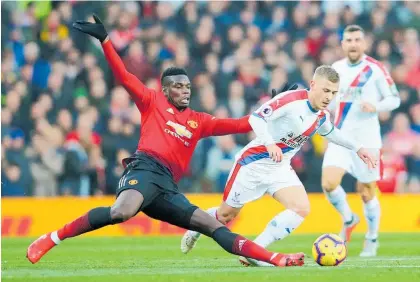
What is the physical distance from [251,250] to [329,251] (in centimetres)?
86

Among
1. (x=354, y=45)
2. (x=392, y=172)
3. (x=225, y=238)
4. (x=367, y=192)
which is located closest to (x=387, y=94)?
Answer: (x=354, y=45)

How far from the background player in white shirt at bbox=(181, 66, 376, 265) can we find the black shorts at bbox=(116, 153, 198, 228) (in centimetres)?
86

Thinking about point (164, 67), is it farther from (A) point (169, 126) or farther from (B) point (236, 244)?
(B) point (236, 244)

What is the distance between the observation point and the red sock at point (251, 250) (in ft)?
29.8

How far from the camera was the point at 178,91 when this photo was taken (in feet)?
32.4

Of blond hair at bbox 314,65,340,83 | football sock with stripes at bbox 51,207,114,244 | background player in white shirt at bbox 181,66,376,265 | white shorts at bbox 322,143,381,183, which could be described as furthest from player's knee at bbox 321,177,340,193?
football sock with stripes at bbox 51,207,114,244

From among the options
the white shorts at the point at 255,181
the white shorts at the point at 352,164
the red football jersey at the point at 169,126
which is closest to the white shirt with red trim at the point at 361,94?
the white shorts at the point at 352,164

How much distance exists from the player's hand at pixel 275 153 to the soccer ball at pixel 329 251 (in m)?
0.92

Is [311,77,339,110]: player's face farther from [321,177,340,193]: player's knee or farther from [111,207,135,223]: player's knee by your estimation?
[321,177,340,193]: player's knee

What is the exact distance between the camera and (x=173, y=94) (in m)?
9.89

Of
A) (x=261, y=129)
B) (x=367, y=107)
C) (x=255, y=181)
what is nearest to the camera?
(x=261, y=129)

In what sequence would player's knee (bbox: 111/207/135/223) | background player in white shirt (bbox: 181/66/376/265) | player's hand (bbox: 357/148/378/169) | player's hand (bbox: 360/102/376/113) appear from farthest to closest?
player's hand (bbox: 360/102/376/113)
player's hand (bbox: 357/148/378/169)
background player in white shirt (bbox: 181/66/376/265)
player's knee (bbox: 111/207/135/223)

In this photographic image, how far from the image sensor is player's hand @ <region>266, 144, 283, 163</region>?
9.30m

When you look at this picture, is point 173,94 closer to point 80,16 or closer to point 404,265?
point 404,265
